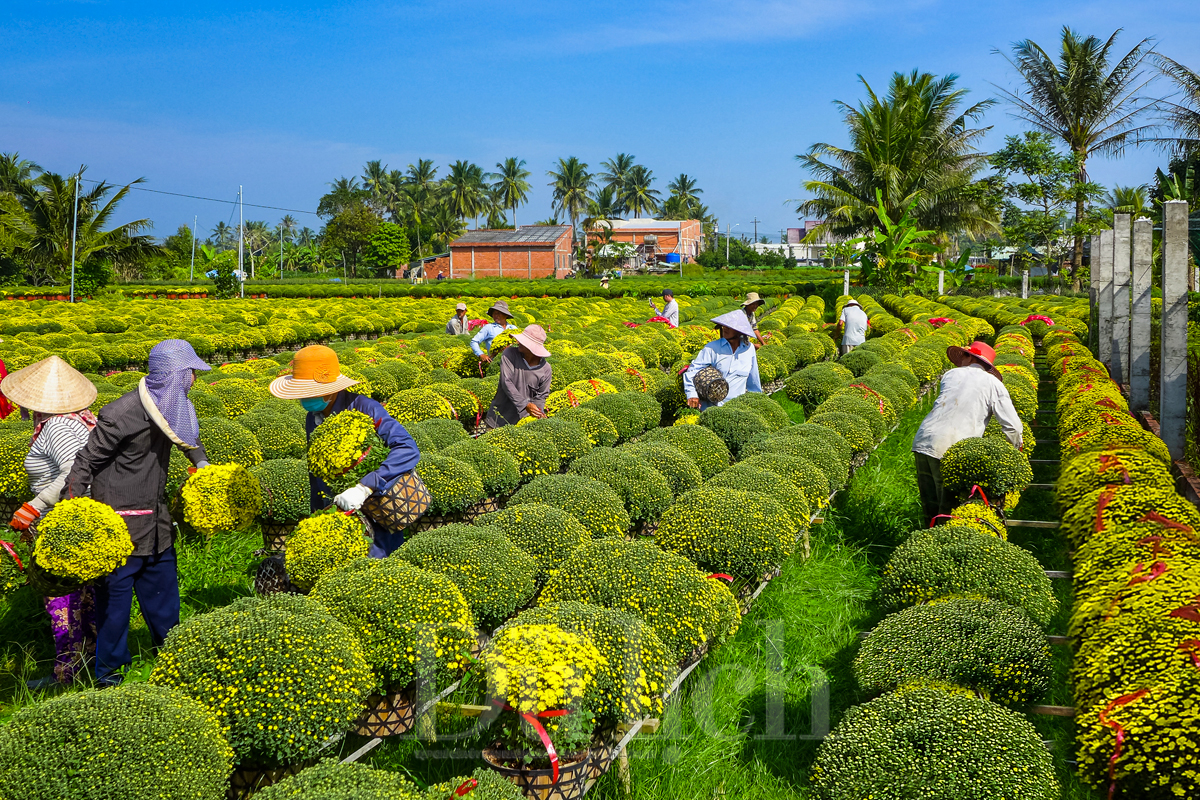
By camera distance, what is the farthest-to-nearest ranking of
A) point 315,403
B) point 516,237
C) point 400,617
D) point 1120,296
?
point 516,237 < point 1120,296 < point 315,403 < point 400,617

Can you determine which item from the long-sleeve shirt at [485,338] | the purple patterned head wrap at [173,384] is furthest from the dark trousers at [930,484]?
the long-sleeve shirt at [485,338]

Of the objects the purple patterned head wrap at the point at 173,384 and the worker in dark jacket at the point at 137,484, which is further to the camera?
the purple patterned head wrap at the point at 173,384

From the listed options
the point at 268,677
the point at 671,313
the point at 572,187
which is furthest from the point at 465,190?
the point at 268,677

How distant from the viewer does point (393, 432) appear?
4254 millimetres

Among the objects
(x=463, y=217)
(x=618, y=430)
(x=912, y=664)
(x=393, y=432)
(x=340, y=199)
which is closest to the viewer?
(x=912, y=664)

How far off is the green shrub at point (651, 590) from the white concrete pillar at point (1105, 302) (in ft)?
39.8

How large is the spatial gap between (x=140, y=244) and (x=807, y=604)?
50843 mm

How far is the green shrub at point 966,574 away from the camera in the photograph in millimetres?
4316

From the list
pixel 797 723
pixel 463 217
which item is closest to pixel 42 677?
pixel 797 723

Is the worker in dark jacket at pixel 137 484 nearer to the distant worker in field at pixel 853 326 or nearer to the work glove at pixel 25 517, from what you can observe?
the work glove at pixel 25 517

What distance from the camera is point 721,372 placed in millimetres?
8195

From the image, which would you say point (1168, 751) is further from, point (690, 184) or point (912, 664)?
point (690, 184)

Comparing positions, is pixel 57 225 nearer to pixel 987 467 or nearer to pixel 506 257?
pixel 506 257

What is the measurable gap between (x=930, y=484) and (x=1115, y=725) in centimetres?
351
